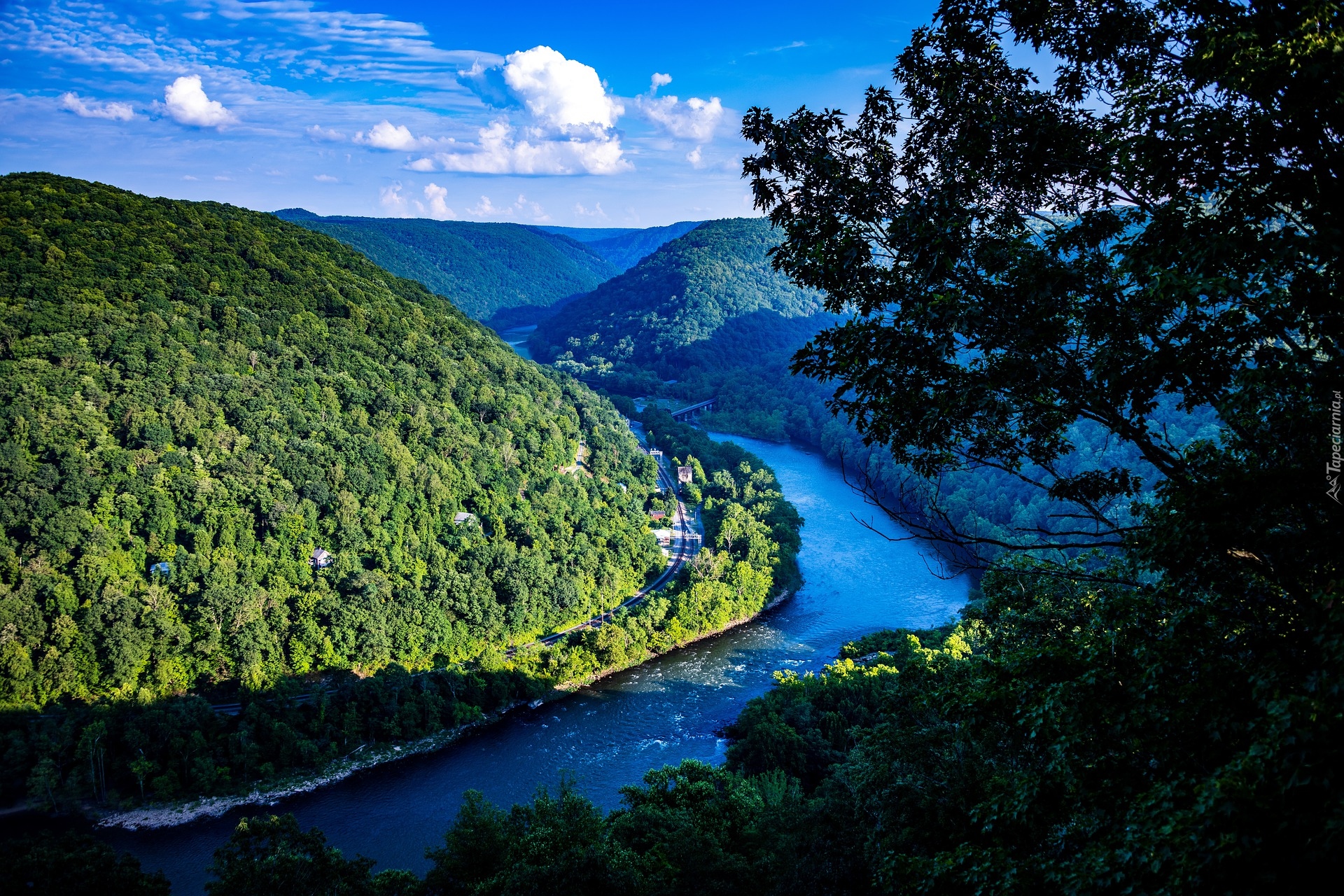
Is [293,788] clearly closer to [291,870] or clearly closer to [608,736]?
[608,736]

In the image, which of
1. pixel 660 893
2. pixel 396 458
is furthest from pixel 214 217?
pixel 660 893

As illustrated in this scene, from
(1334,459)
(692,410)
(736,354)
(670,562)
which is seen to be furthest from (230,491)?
(736,354)

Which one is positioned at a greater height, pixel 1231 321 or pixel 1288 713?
pixel 1231 321

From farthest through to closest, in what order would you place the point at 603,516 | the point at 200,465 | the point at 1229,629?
the point at 603,516
the point at 200,465
the point at 1229,629

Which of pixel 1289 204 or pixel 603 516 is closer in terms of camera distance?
pixel 1289 204

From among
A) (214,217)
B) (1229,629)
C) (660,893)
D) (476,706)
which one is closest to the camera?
(1229,629)

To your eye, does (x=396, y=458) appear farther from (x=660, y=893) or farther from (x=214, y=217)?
(x=660, y=893)

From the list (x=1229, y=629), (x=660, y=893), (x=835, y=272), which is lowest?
(x=660, y=893)
